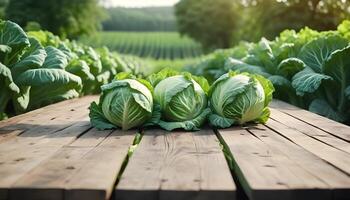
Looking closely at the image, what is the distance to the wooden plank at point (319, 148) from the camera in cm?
250

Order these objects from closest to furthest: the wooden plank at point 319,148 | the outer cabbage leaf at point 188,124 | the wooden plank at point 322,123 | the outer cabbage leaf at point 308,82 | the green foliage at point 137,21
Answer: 1. the wooden plank at point 319,148
2. the wooden plank at point 322,123
3. the outer cabbage leaf at point 188,124
4. the outer cabbage leaf at point 308,82
5. the green foliage at point 137,21

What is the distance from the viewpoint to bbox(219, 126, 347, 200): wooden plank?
6.65ft

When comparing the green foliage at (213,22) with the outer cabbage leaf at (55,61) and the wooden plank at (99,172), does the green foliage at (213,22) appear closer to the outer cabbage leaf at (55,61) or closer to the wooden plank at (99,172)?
the outer cabbage leaf at (55,61)

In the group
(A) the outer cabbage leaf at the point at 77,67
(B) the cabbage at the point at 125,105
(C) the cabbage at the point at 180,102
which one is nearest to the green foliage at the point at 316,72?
(C) the cabbage at the point at 180,102

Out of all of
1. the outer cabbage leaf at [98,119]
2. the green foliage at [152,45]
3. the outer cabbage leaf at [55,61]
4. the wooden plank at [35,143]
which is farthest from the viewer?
the green foliage at [152,45]

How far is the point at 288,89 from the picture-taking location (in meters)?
6.59

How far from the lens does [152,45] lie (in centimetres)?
9025

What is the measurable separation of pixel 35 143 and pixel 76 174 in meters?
0.94

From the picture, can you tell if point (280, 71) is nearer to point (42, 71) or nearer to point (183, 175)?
point (42, 71)

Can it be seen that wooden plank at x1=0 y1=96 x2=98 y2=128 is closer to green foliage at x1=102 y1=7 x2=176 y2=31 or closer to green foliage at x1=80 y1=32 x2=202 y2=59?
green foliage at x1=80 y1=32 x2=202 y2=59

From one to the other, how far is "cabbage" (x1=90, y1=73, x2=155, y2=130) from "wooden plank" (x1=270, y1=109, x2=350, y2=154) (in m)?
1.21

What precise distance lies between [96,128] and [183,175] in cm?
160

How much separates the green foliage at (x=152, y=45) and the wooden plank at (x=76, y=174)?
73699mm

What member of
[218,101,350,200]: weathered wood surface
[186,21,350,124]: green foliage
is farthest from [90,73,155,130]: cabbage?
[186,21,350,124]: green foliage
